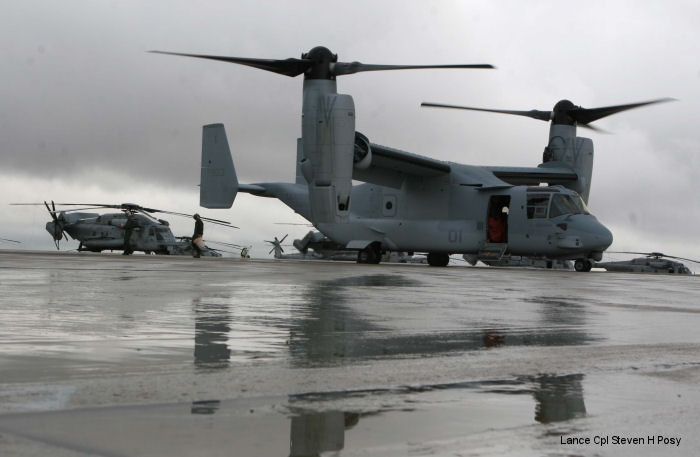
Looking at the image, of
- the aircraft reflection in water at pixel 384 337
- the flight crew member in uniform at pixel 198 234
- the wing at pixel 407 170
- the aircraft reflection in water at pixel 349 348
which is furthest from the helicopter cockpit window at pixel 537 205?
the aircraft reflection in water at pixel 384 337

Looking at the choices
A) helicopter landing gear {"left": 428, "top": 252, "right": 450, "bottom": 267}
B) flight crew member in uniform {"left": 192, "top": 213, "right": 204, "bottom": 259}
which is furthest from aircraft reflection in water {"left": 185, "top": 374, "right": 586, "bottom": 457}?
flight crew member in uniform {"left": 192, "top": 213, "right": 204, "bottom": 259}

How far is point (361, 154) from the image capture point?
2906 centimetres

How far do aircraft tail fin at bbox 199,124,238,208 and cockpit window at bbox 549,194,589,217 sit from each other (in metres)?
13.5

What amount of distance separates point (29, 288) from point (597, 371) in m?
7.40

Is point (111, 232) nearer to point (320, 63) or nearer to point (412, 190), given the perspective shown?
point (412, 190)

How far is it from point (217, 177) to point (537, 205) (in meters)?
13.7

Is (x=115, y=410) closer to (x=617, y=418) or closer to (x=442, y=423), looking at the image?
(x=442, y=423)

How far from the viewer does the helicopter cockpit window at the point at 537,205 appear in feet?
98.1

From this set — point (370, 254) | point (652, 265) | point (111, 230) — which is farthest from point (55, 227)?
point (652, 265)

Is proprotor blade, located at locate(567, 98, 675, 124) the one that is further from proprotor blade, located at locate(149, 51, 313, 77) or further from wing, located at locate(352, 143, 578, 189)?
proprotor blade, located at locate(149, 51, 313, 77)

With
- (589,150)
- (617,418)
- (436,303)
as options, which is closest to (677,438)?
(617,418)

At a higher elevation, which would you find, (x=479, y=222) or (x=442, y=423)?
(x=479, y=222)

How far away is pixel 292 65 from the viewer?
2923cm

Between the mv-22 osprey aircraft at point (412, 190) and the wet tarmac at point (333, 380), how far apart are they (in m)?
18.5
